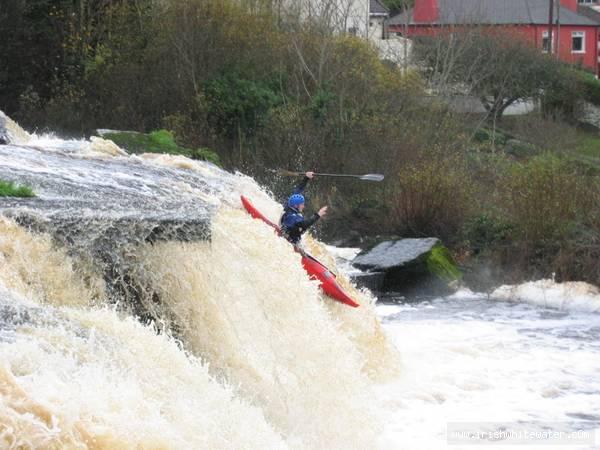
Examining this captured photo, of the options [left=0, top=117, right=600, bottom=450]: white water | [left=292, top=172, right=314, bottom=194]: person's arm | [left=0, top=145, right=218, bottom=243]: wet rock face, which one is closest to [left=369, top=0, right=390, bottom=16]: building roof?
[left=0, top=117, right=600, bottom=450]: white water

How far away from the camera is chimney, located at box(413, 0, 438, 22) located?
4950 cm

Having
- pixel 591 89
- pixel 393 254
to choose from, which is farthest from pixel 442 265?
pixel 591 89

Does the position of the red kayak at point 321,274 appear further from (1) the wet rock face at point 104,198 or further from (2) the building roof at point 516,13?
(2) the building roof at point 516,13

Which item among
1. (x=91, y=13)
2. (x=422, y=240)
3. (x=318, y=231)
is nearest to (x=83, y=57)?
(x=91, y=13)

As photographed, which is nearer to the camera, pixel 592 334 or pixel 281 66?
pixel 592 334

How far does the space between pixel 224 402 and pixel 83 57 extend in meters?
22.4

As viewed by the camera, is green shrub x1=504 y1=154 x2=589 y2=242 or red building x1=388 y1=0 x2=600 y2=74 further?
red building x1=388 y1=0 x2=600 y2=74

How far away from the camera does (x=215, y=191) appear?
12953 millimetres

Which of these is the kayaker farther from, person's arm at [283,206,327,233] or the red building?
the red building

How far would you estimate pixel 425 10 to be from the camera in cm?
5084

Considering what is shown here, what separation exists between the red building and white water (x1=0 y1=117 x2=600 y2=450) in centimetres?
3208

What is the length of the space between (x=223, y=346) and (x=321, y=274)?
10.6 feet

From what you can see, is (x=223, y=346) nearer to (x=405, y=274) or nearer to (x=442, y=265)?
(x=405, y=274)

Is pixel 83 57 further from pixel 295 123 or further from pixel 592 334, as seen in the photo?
pixel 592 334
